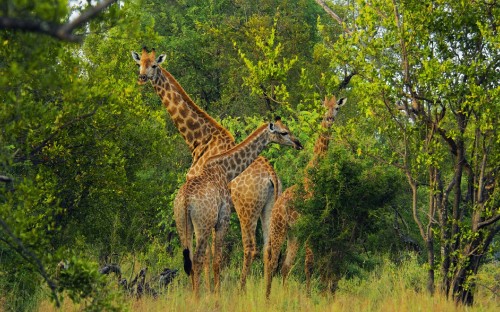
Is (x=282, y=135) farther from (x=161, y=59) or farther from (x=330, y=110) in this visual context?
(x=161, y=59)

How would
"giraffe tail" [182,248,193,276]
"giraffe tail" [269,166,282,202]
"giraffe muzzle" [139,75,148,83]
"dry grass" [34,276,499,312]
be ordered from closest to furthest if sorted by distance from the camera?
"dry grass" [34,276,499,312]
"giraffe tail" [182,248,193,276]
"giraffe muzzle" [139,75,148,83]
"giraffe tail" [269,166,282,202]

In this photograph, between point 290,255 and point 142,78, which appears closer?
point 290,255

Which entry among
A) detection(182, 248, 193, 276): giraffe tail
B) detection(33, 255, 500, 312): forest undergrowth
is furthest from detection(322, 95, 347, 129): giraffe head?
detection(182, 248, 193, 276): giraffe tail

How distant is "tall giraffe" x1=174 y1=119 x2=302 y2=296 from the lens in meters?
13.6

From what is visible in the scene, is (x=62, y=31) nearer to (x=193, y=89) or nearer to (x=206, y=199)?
(x=206, y=199)

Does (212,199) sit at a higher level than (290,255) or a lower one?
higher

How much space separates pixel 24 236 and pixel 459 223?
23.6ft

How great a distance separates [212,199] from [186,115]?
2850 mm

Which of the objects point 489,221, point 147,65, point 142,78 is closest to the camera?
point 489,221

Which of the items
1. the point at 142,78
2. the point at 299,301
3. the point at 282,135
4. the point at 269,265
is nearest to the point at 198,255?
the point at 299,301

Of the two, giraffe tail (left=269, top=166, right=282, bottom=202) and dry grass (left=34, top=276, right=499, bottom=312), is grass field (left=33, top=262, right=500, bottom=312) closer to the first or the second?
dry grass (left=34, top=276, right=499, bottom=312)

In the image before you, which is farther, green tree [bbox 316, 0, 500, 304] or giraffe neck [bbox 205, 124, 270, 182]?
giraffe neck [bbox 205, 124, 270, 182]

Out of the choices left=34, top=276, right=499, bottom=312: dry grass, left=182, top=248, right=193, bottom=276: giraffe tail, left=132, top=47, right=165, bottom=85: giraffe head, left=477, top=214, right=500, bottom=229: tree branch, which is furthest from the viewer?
left=132, top=47, right=165, bottom=85: giraffe head

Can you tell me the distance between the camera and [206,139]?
1641 centimetres
